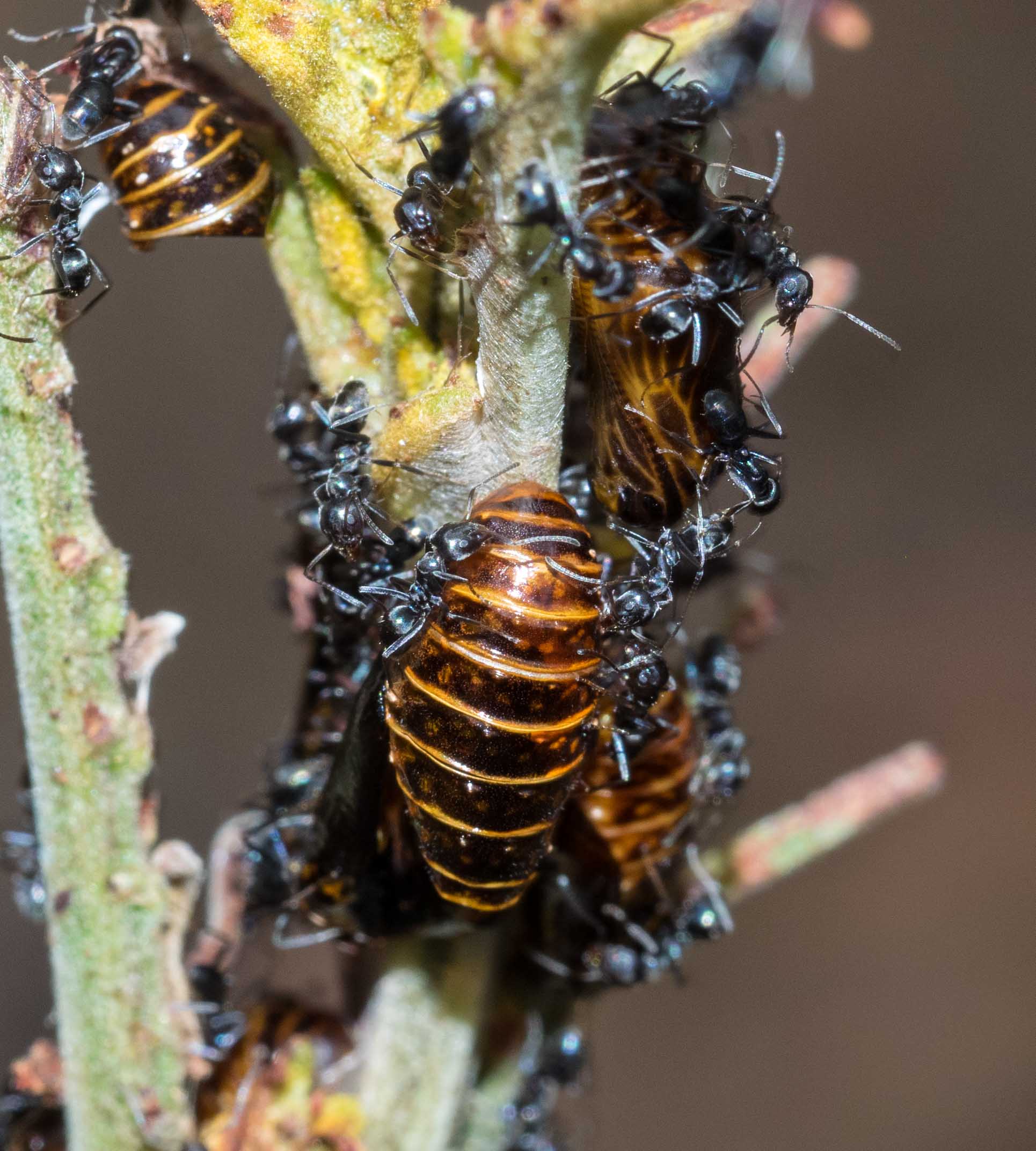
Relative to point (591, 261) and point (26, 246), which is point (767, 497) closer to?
point (591, 261)

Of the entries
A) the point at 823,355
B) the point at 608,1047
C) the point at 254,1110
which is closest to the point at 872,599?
the point at 823,355

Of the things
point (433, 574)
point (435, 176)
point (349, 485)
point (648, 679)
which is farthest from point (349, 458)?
point (648, 679)

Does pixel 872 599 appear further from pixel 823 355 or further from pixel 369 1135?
pixel 369 1135

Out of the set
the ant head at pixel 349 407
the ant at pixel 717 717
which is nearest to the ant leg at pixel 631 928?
the ant at pixel 717 717

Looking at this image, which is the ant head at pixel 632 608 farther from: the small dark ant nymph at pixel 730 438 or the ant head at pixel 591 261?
the ant head at pixel 591 261

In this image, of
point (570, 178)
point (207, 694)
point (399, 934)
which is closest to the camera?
point (570, 178)

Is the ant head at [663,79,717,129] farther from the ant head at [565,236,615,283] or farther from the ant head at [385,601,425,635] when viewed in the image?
the ant head at [385,601,425,635]
